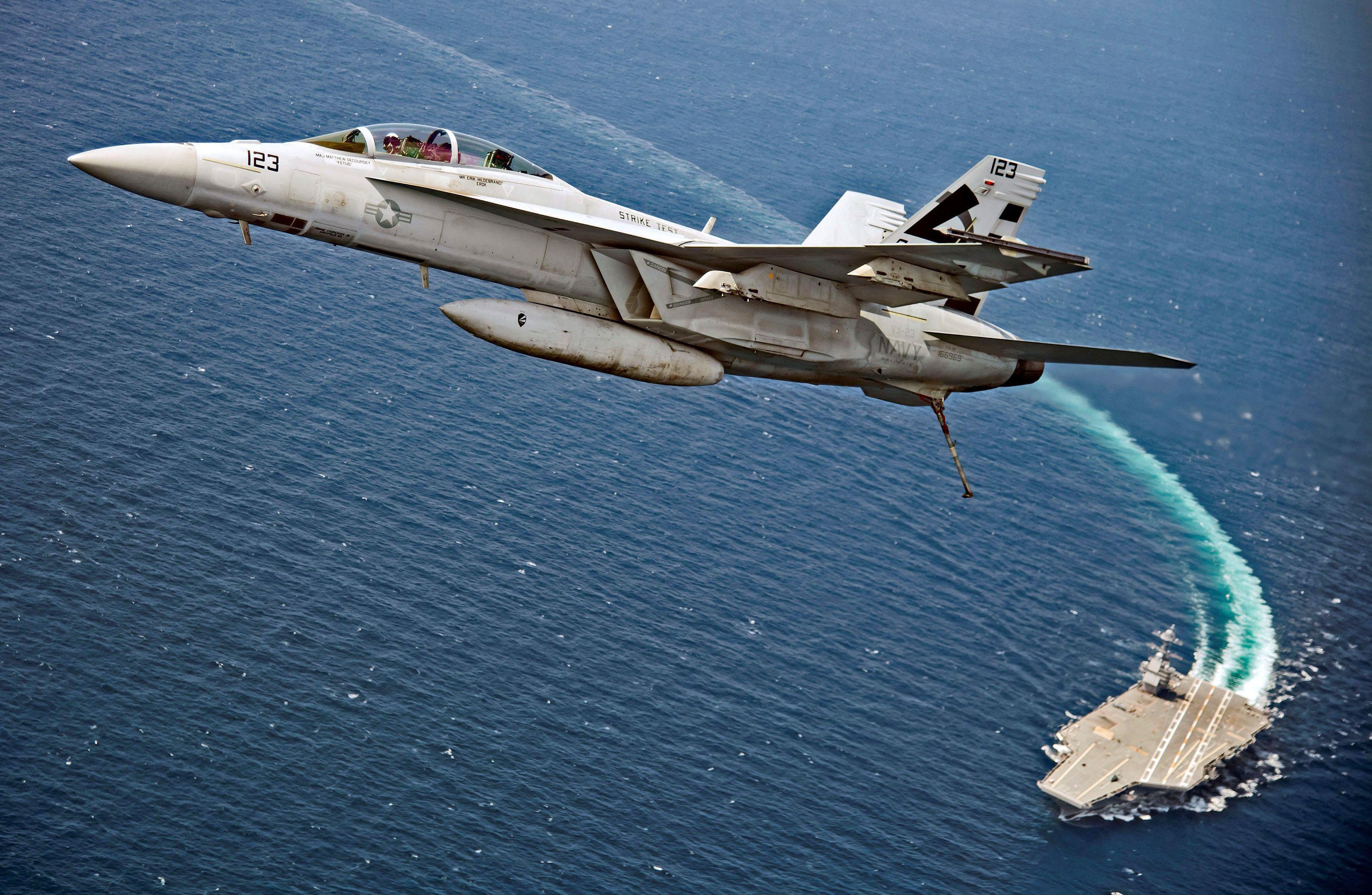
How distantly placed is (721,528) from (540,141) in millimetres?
69795

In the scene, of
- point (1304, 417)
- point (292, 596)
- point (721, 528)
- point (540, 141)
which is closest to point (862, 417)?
point (721, 528)

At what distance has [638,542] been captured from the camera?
12381 centimetres

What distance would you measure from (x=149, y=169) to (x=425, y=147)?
27.7ft

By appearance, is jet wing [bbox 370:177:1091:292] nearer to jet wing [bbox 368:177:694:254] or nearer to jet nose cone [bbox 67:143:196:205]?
jet wing [bbox 368:177:694:254]

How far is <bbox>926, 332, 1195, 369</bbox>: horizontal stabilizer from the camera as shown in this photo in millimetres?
43344

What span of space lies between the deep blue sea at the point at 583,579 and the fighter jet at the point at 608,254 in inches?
1595

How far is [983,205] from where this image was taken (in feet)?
147

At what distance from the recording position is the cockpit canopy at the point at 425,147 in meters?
39.4

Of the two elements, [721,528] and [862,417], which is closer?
[721,528]

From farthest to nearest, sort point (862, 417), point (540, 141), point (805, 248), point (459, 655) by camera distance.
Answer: point (540, 141)
point (862, 417)
point (459, 655)
point (805, 248)

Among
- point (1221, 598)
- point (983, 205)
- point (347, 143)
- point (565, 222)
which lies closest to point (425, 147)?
point (347, 143)

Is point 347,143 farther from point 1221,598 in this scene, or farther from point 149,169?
point 1221,598

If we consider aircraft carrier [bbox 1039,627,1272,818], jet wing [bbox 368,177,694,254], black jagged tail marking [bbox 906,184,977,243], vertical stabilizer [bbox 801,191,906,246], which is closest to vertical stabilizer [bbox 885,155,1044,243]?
black jagged tail marking [bbox 906,184,977,243]

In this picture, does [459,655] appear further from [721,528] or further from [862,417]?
[862,417]
